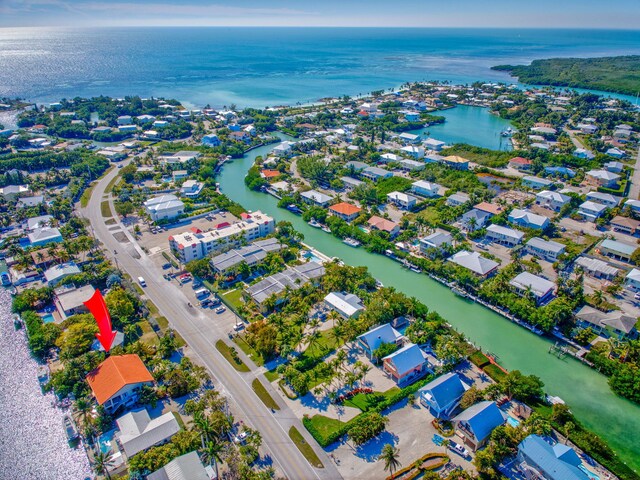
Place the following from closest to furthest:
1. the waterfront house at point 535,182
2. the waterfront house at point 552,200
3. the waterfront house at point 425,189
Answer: the waterfront house at point 552,200 → the waterfront house at point 425,189 → the waterfront house at point 535,182

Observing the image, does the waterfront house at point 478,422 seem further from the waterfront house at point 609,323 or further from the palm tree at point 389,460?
the waterfront house at point 609,323

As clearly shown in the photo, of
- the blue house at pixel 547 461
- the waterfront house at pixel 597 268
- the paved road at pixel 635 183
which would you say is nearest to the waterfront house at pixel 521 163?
the paved road at pixel 635 183

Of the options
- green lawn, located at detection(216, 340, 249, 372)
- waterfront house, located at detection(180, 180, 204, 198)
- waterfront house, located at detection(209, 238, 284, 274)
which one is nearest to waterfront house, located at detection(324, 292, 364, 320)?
green lawn, located at detection(216, 340, 249, 372)

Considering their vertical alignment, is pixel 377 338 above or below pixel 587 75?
below

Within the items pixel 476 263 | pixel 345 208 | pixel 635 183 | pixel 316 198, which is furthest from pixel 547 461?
pixel 635 183

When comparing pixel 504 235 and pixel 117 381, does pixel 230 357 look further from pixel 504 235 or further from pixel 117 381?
pixel 504 235

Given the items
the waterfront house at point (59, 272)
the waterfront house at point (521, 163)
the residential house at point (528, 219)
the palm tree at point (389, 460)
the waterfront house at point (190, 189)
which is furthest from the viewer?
the waterfront house at point (521, 163)

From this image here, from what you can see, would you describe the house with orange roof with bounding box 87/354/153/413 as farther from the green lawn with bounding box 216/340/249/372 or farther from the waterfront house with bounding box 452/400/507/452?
the waterfront house with bounding box 452/400/507/452
